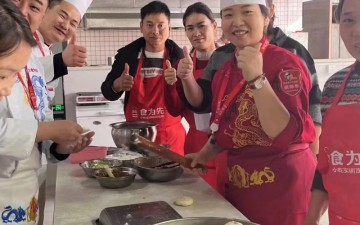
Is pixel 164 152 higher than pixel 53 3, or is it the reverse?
pixel 53 3

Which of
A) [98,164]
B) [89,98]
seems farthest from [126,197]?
[89,98]

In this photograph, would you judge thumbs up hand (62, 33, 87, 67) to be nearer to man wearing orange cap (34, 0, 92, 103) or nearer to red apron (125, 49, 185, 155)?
man wearing orange cap (34, 0, 92, 103)

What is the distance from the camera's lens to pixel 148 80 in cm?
245

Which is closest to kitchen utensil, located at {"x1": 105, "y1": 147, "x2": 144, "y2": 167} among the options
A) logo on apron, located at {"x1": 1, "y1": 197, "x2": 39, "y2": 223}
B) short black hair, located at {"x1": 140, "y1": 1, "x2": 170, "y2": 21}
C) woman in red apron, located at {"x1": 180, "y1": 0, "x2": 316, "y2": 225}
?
woman in red apron, located at {"x1": 180, "y1": 0, "x2": 316, "y2": 225}

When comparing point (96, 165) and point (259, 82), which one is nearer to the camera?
point (259, 82)

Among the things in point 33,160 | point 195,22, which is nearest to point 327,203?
point 33,160

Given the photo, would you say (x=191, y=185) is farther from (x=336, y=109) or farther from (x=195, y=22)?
(x=195, y=22)

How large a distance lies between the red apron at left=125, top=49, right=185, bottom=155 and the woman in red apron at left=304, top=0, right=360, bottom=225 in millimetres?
1388

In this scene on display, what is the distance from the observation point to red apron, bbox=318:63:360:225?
98 cm

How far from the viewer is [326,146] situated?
1.07 m

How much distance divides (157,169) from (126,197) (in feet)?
0.57

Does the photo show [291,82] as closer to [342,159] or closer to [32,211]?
[342,159]

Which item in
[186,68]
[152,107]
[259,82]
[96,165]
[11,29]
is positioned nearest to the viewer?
[11,29]

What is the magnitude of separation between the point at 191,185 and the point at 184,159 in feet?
0.32
